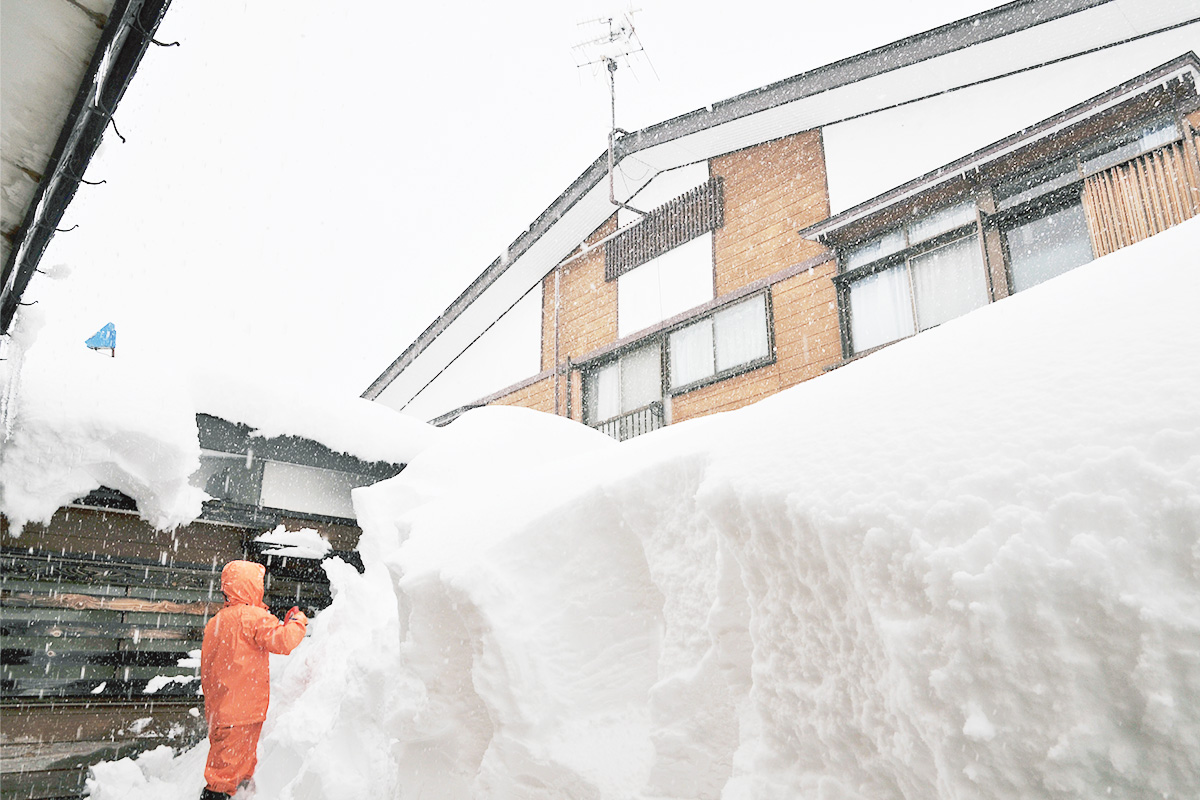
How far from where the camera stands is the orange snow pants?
12.6ft

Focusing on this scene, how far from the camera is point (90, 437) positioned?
454 centimetres

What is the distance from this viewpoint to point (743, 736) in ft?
4.91

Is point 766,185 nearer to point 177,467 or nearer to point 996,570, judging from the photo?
point 177,467

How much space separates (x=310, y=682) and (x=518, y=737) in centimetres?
349

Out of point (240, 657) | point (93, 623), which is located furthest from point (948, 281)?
point (93, 623)

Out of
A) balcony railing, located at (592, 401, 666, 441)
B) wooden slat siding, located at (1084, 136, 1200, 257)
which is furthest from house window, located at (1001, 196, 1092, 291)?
balcony railing, located at (592, 401, 666, 441)

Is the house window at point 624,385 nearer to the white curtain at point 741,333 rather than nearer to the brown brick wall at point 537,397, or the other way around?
the brown brick wall at point 537,397

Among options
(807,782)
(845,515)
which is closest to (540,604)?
(807,782)

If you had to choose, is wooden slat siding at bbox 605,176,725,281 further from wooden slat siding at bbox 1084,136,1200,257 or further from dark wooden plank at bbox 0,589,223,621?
dark wooden plank at bbox 0,589,223,621

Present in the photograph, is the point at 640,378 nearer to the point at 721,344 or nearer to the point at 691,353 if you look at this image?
the point at 691,353

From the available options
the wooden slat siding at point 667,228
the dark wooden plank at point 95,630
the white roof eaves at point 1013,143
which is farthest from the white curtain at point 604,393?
the dark wooden plank at point 95,630

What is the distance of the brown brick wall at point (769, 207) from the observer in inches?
311

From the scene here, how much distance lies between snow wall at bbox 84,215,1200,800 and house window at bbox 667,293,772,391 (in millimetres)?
5624

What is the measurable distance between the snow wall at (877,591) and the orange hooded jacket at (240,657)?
1798 mm
